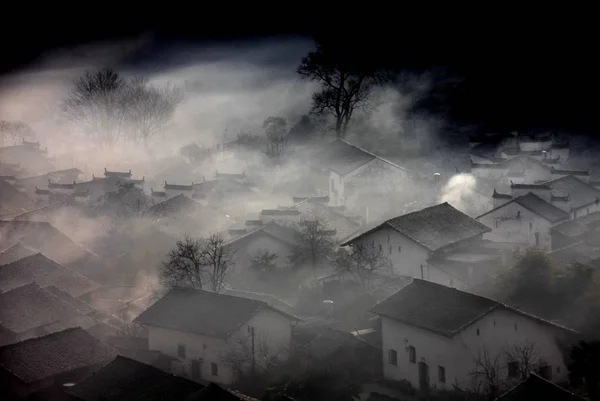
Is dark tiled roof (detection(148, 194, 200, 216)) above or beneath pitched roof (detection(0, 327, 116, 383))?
above

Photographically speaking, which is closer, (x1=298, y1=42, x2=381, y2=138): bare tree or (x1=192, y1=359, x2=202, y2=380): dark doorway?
(x1=192, y1=359, x2=202, y2=380): dark doorway

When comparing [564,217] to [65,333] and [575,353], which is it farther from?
[65,333]

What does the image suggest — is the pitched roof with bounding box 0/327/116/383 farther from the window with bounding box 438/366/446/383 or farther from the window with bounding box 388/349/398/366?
the window with bounding box 438/366/446/383

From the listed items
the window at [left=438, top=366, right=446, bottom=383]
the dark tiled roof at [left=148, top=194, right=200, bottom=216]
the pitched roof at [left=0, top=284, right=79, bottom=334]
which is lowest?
the window at [left=438, top=366, right=446, bottom=383]

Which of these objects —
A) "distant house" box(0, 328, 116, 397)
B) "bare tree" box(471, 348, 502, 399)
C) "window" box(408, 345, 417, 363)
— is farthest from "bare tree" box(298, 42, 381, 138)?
"bare tree" box(471, 348, 502, 399)

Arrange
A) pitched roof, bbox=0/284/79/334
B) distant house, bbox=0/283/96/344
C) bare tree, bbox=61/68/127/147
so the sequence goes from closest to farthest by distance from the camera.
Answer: distant house, bbox=0/283/96/344 < pitched roof, bbox=0/284/79/334 < bare tree, bbox=61/68/127/147

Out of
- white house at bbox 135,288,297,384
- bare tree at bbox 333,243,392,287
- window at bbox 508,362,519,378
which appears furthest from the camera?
bare tree at bbox 333,243,392,287

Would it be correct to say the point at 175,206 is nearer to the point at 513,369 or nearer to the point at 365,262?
the point at 365,262
